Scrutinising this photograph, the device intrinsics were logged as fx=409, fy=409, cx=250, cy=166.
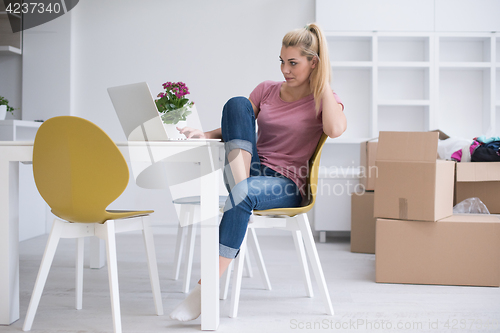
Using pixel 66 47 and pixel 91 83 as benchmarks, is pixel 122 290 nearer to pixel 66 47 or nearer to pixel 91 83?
pixel 91 83

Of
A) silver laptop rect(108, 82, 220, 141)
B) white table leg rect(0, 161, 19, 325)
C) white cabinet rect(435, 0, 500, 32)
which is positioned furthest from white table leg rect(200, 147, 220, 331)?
white cabinet rect(435, 0, 500, 32)

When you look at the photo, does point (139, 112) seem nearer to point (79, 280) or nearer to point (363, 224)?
point (79, 280)

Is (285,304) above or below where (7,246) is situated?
below

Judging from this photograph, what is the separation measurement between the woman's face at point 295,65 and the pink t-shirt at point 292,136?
10 cm

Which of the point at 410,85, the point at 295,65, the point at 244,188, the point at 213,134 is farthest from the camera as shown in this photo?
the point at 410,85

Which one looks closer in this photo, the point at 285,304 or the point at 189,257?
the point at 285,304

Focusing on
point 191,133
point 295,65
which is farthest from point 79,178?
point 295,65

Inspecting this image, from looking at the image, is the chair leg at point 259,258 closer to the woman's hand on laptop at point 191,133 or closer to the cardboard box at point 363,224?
the woman's hand on laptop at point 191,133

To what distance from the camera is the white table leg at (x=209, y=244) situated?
1369 millimetres

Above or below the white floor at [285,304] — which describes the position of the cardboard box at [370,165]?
above

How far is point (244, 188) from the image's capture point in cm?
142

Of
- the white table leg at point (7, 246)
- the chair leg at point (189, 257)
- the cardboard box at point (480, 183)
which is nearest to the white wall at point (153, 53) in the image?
the chair leg at point (189, 257)

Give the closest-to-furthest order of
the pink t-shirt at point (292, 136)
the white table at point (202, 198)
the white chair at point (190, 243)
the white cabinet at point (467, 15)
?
the white table at point (202, 198)
the pink t-shirt at point (292, 136)
the white chair at point (190, 243)
the white cabinet at point (467, 15)

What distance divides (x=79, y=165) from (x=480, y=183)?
2.16 m
